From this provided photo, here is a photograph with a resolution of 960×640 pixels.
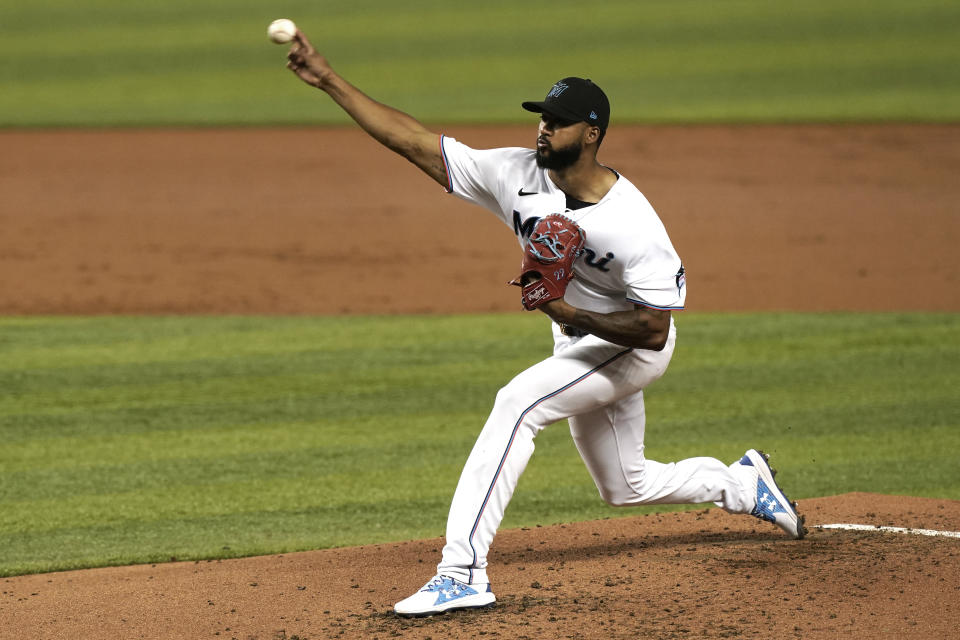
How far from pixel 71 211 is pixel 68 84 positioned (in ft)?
31.6

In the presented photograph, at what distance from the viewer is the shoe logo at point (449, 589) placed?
4608 mm

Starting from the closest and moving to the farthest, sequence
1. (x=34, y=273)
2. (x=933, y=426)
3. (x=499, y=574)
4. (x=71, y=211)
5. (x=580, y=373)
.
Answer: (x=580, y=373), (x=499, y=574), (x=933, y=426), (x=34, y=273), (x=71, y=211)

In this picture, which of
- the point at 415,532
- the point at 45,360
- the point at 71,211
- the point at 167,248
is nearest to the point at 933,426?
the point at 415,532

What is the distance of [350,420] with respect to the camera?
316 inches

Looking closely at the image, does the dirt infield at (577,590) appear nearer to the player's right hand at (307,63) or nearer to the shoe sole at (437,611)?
the shoe sole at (437,611)

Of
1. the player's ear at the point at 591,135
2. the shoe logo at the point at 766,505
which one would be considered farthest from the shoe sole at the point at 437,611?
the player's ear at the point at 591,135

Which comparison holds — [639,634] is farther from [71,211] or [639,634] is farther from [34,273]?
[71,211]

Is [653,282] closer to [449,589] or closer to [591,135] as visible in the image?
[591,135]

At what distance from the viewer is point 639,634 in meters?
4.41

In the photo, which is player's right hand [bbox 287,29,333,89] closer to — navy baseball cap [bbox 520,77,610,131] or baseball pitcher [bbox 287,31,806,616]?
baseball pitcher [bbox 287,31,806,616]

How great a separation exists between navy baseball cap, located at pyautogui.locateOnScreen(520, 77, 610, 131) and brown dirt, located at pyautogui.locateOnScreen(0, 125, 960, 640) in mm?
1736

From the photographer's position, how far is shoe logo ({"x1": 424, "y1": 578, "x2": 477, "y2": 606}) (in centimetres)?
461

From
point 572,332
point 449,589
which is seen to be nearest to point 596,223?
point 572,332

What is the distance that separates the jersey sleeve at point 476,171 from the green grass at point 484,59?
1514 cm
